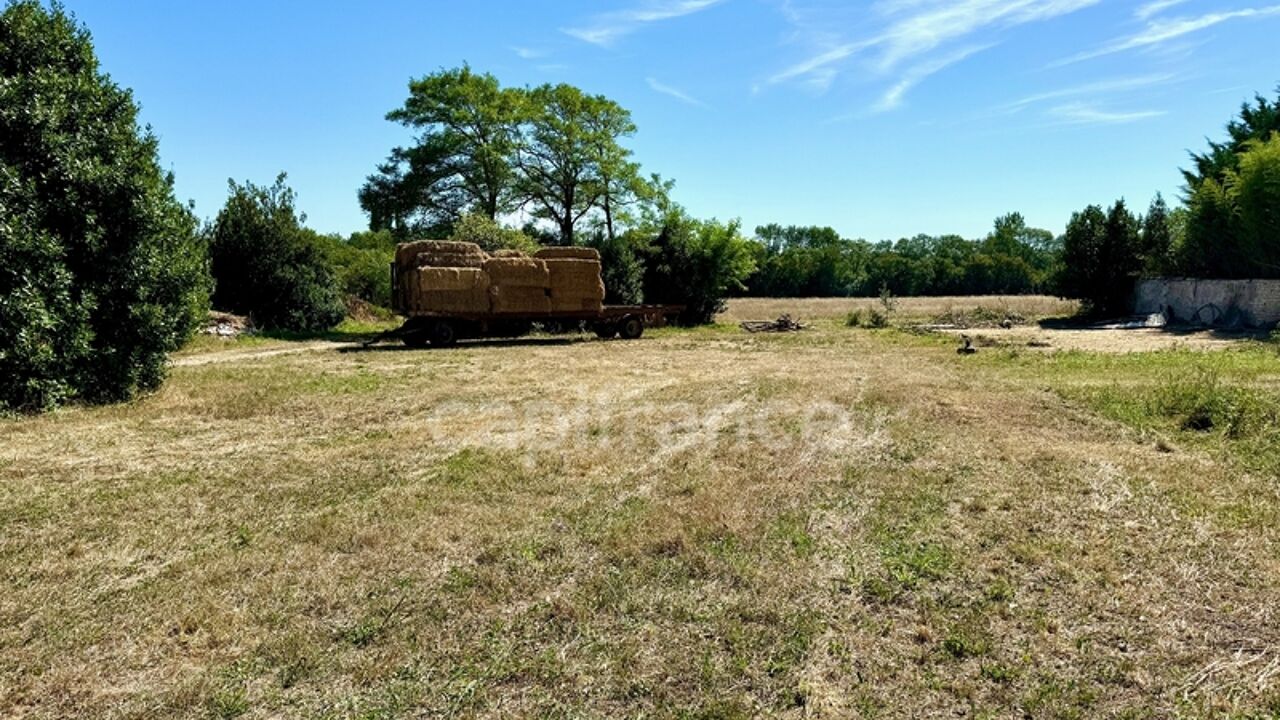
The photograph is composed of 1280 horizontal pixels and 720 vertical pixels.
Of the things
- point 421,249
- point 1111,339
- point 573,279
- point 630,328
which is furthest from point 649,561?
point 1111,339

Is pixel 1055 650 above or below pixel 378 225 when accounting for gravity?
below

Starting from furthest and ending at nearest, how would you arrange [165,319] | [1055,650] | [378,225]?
[378,225] → [165,319] → [1055,650]

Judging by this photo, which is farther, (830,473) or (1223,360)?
(1223,360)

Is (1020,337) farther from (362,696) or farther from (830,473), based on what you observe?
(362,696)

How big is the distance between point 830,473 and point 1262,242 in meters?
24.4

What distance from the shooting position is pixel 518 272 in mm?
19719

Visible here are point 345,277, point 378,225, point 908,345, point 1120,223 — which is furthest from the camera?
point 378,225

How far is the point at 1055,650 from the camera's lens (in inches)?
131

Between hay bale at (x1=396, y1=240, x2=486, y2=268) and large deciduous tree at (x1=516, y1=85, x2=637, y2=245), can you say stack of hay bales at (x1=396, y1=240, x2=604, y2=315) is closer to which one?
hay bale at (x1=396, y1=240, x2=486, y2=268)

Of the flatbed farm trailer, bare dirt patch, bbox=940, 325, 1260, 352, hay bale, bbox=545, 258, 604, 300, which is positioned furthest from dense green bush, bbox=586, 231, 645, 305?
bare dirt patch, bbox=940, 325, 1260, 352

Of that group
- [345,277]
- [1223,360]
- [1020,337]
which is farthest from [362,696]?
[345,277]

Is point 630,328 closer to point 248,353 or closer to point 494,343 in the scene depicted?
point 494,343

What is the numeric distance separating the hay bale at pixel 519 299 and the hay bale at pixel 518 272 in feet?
0.35

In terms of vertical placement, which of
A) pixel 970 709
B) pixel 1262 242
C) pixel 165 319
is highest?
pixel 1262 242
